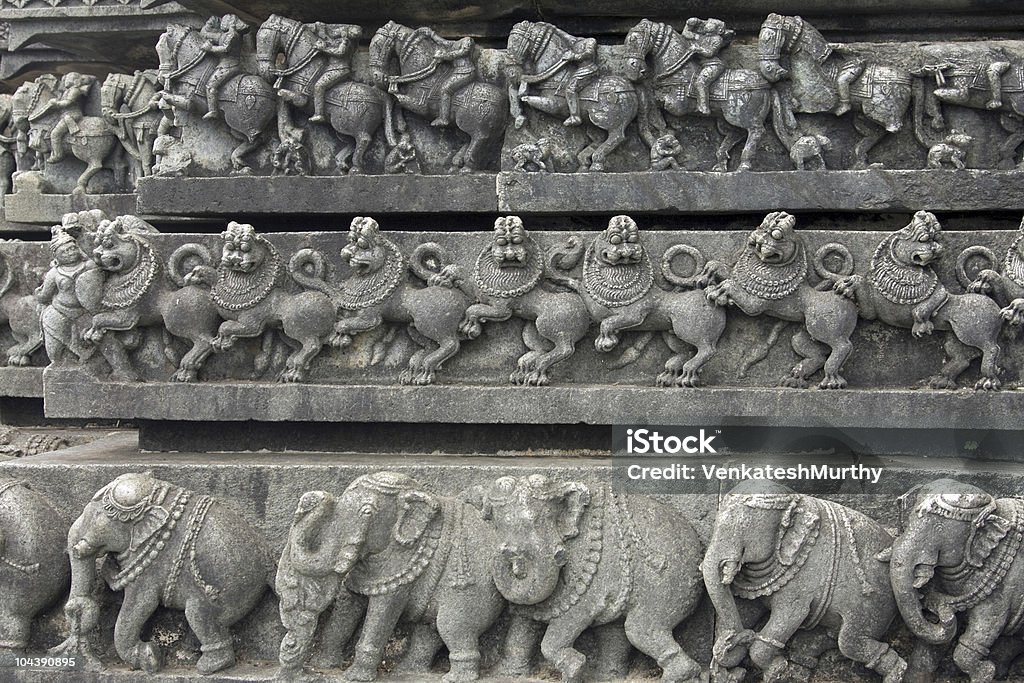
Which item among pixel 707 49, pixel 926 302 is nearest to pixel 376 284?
pixel 707 49

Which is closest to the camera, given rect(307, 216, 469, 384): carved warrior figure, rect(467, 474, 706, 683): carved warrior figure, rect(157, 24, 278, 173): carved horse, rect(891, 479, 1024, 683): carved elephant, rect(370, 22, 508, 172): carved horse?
rect(891, 479, 1024, 683): carved elephant

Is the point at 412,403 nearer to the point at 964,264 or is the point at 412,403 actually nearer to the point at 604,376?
the point at 604,376

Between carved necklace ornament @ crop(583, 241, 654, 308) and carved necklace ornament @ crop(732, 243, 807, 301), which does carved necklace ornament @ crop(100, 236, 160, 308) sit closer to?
carved necklace ornament @ crop(583, 241, 654, 308)

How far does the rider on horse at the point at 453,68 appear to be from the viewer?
19.1ft

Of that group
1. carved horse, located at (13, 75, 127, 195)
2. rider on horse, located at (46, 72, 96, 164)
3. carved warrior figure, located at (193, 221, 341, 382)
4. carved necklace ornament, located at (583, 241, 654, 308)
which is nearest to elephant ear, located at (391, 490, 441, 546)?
carved warrior figure, located at (193, 221, 341, 382)

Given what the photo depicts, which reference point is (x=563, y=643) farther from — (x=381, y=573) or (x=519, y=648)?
(x=381, y=573)

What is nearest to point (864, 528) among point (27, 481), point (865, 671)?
point (865, 671)

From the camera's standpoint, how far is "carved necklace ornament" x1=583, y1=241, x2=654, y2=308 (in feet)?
16.4

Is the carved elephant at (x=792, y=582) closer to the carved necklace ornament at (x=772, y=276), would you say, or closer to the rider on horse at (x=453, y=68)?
the carved necklace ornament at (x=772, y=276)

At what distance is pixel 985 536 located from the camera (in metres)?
4.25

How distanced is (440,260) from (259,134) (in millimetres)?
1743

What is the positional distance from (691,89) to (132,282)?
3.46 metres

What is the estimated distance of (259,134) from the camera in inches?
238

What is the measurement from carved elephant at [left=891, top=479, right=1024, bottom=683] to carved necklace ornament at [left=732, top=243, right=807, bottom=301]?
1.26 m
